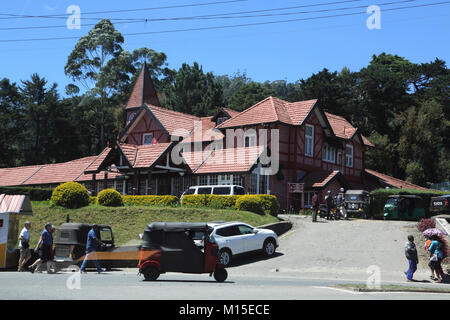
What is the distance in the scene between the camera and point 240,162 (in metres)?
36.2

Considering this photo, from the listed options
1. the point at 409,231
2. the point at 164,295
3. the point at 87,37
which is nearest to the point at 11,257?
the point at 164,295

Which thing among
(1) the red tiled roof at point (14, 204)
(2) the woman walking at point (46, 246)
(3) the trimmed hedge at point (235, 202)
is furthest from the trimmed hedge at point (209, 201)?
(2) the woman walking at point (46, 246)

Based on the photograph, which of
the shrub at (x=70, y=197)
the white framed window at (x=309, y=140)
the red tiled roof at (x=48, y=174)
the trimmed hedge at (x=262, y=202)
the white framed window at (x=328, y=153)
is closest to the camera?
the trimmed hedge at (x=262, y=202)

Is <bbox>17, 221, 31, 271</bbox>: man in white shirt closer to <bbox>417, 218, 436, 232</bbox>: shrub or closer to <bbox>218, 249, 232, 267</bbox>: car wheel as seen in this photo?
<bbox>218, 249, 232, 267</bbox>: car wheel

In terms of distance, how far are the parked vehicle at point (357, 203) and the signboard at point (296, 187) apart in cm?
312

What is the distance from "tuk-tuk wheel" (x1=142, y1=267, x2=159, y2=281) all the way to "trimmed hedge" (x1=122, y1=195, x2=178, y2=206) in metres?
17.0

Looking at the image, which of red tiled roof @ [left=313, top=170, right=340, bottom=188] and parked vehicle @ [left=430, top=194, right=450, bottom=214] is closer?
parked vehicle @ [left=430, top=194, right=450, bottom=214]

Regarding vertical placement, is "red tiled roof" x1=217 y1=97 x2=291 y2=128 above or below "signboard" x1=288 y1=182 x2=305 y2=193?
above

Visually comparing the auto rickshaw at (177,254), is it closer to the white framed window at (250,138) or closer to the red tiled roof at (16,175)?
the white framed window at (250,138)

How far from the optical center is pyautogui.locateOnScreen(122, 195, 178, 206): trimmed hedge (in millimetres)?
33156

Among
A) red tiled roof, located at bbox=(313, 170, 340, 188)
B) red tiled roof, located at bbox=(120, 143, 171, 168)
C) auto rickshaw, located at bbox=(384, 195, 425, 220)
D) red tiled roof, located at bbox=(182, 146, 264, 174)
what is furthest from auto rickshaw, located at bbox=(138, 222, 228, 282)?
red tiled roof, located at bbox=(313, 170, 340, 188)

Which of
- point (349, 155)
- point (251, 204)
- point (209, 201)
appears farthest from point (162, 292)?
point (349, 155)

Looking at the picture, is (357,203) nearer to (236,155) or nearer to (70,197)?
(236,155)

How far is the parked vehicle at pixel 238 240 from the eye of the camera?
21781 mm
